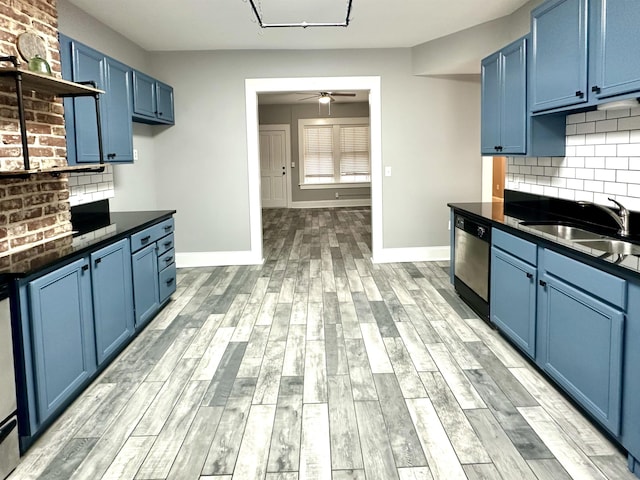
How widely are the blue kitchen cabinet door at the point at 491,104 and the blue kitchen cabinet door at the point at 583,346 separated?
5.82 ft

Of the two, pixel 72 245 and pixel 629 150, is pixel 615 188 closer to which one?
pixel 629 150

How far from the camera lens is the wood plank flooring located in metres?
2.24

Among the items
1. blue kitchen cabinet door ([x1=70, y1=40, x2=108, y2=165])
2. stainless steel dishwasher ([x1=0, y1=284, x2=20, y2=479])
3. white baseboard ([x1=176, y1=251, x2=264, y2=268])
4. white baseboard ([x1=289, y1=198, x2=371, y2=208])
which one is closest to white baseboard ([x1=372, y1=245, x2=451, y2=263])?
white baseboard ([x1=176, y1=251, x2=264, y2=268])

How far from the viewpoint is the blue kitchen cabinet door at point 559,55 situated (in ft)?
9.74

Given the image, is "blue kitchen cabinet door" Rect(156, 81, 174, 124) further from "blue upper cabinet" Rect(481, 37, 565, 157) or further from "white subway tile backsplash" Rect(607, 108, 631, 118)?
"white subway tile backsplash" Rect(607, 108, 631, 118)

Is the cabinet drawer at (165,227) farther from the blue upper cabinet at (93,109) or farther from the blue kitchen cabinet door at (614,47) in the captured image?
the blue kitchen cabinet door at (614,47)

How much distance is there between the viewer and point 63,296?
2.67m

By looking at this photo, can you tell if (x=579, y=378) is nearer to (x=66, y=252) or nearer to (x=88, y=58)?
(x=66, y=252)

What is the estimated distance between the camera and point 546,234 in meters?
2.99

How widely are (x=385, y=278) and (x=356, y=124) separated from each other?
8.27 meters

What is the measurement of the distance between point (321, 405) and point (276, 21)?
3.61 m

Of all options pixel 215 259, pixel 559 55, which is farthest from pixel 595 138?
pixel 215 259

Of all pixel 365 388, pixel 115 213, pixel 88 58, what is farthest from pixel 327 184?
pixel 365 388

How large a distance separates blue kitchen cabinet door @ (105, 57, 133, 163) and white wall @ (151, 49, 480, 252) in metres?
1.66
